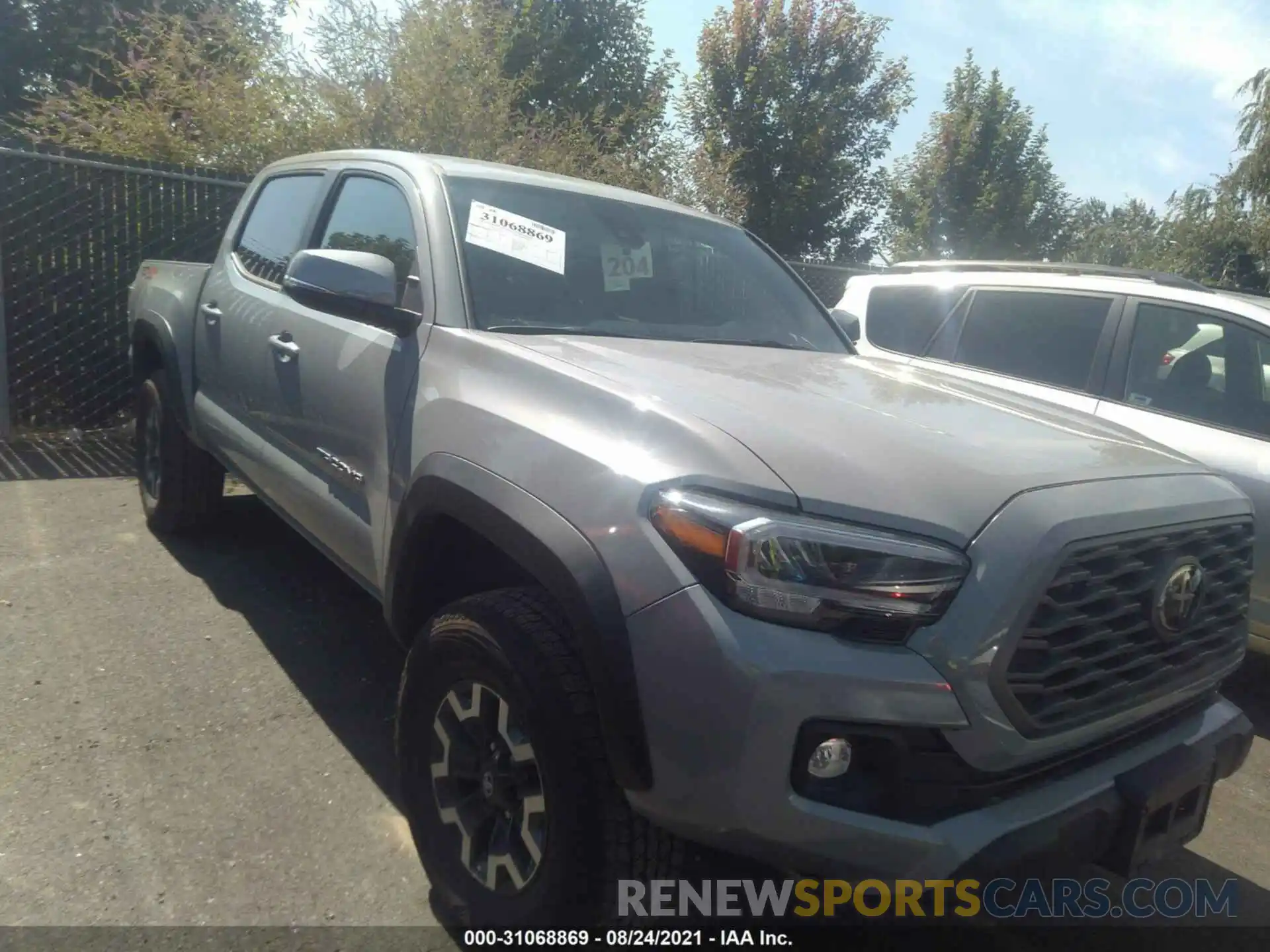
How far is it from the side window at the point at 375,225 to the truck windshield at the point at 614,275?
208 mm

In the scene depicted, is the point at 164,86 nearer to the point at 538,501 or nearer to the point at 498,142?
the point at 498,142

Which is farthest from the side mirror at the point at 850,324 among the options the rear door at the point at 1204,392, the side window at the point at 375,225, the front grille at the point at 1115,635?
the front grille at the point at 1115,635

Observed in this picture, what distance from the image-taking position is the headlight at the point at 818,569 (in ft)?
5.92

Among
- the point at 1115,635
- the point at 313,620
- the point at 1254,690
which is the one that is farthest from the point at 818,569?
the point at 1254,690

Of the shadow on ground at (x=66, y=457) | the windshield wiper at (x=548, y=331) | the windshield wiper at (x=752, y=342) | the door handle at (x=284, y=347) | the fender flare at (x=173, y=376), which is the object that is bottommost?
the shadow on ground at (x=66, y=457)

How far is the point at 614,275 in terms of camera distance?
3232 millimetres

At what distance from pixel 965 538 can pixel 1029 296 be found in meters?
3.89

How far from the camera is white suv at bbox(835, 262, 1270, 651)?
4293 mm

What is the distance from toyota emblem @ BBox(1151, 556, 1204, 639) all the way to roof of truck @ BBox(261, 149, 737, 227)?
2.22m

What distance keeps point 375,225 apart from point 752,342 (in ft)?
4.33

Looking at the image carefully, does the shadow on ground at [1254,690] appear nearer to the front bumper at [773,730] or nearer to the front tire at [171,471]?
the front bumper at [773,730]

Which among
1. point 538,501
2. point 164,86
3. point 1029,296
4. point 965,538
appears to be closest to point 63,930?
point 538,501

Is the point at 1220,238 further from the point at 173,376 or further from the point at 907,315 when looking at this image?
the point at 173,376

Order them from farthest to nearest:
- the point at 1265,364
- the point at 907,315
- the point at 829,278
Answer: the point at 829,278
the point at 907,315
the point at 1265,364
